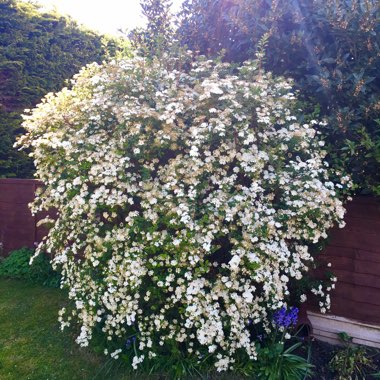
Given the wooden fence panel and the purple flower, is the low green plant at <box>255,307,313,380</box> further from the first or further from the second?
the wooden fence panel

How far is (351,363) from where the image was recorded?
10.5ft

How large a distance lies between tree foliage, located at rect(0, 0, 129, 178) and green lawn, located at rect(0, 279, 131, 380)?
269cm

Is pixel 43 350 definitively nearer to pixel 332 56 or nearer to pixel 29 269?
pixel 29 269

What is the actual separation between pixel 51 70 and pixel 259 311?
555 cm

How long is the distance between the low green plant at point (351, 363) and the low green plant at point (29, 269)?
129 inches

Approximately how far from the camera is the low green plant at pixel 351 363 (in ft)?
10.3

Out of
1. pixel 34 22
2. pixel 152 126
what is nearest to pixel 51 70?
pixel 34 22

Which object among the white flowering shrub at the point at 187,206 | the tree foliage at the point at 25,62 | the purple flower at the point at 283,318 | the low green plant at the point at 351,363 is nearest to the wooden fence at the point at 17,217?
the tree foliage at the point at 25,62

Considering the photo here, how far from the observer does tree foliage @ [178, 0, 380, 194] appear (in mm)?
3197

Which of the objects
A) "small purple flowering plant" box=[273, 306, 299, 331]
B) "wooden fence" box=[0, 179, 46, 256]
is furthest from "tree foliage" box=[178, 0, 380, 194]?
"wooden fence" box=[0, 179, 46, 256]

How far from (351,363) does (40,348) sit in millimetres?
2658

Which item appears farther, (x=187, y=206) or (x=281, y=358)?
(x=281, y=358)

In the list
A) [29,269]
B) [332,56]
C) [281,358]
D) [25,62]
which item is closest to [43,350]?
[29,269]

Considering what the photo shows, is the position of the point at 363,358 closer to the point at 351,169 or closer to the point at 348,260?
the point at 348,260
